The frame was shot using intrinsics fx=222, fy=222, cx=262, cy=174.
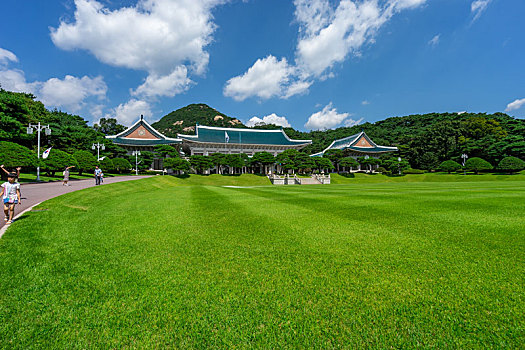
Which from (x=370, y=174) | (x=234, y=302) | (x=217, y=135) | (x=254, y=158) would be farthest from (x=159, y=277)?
(x=370, y=174)

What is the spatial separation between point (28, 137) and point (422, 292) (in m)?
28.1

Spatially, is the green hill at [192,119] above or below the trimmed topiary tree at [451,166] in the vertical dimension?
above

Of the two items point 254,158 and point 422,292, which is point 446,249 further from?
point 254,158

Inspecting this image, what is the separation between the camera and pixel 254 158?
36500 mm

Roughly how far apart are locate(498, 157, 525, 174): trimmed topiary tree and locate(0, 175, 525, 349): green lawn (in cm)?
4131

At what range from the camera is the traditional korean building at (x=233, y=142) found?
3900 centimetres

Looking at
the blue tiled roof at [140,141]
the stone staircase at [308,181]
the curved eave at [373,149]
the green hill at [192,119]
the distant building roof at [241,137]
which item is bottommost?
the stone staircase at [308,181]

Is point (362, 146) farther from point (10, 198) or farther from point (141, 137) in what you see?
point (10, 198)

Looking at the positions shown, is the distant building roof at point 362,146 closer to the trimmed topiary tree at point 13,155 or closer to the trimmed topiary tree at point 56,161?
the trimmed topiary tree at point 56,161

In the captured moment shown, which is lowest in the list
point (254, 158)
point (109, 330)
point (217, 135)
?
point (109, 330)

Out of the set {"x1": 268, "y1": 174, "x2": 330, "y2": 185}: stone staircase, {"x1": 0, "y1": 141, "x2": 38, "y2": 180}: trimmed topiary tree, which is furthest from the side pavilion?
{"x1": 0, "y1": 141, "x2": 38, "y2": 180}: trimmed topiary tree

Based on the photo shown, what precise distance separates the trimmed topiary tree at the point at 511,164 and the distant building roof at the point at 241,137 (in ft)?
94.7

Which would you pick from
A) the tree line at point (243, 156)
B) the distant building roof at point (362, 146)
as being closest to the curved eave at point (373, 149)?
the distant building roof at point (362, 146)

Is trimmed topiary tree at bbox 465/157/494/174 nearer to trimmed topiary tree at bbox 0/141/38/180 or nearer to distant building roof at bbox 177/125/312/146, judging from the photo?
distant building roof at bbox 177/125/312/146
